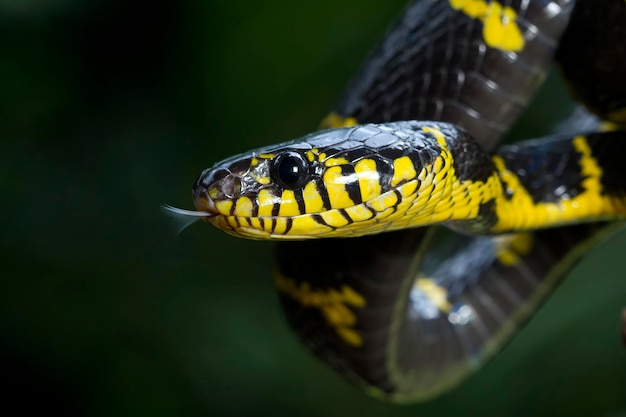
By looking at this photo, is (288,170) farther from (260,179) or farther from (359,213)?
(359,213)

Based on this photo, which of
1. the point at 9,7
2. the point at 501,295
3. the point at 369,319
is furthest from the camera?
the point at 9,7

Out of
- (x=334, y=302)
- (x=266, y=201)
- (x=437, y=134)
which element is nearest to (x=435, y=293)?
(x=334, y=302)

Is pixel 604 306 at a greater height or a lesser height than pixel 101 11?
lesser

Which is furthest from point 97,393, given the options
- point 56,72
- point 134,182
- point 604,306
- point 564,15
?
point 564,15

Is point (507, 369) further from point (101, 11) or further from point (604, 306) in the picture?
point (101, 11)

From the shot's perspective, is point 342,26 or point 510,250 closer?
point 510,250

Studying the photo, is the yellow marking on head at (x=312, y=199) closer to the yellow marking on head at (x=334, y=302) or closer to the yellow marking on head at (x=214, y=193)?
the yellow marking on head at (x=214, y=193)
